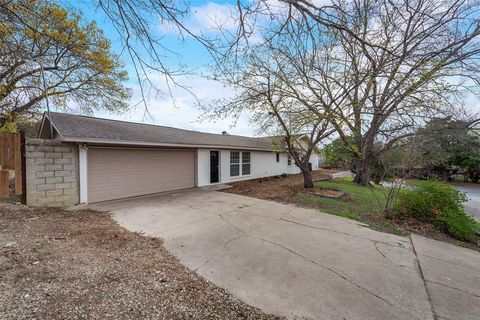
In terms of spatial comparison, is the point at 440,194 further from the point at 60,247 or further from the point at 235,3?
the point at 60,247

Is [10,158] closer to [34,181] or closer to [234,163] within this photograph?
[34,181]

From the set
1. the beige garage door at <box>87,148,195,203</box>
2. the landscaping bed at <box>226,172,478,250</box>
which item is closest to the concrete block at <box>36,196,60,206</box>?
the beige garage door at <box>87,148,195,203</box>

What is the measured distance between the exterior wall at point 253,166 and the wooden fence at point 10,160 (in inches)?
260

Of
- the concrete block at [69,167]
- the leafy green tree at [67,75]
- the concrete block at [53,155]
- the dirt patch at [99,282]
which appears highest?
the leafy green tree at [67,75]

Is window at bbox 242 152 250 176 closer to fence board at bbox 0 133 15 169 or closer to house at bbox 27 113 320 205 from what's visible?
house at bbox 27 113 320 205

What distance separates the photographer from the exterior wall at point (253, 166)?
37.5ft

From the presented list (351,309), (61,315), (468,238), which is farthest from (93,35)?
(468,238)

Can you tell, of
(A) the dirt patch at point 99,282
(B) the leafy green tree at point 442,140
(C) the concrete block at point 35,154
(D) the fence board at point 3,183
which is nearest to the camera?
(A) the dirt patch at point 99,282

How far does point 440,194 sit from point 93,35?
45.0 feet

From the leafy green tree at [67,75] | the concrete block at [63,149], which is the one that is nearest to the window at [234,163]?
the leafy green tree at [67,75]

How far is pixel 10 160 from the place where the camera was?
18.6 ft

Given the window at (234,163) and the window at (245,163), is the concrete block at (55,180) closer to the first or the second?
the window at (234,163)

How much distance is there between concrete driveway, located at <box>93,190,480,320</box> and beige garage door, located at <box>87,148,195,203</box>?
6.69 ft

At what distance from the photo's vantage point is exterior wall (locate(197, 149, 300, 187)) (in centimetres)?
1143
